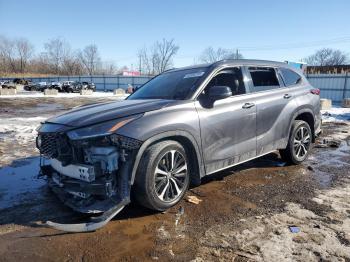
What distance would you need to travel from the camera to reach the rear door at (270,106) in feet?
17.2

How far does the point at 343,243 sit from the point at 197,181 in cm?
184

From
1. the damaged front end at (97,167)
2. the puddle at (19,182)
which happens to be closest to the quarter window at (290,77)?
the damaged front end at (97,167)

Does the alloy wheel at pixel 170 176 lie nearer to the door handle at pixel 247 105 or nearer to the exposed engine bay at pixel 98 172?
the exposed engine bay at pixel 98 172

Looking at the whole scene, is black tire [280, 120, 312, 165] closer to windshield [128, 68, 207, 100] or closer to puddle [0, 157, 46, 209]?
windshield [128, 68, 207, 100]

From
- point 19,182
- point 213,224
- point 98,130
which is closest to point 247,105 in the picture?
point 213,224

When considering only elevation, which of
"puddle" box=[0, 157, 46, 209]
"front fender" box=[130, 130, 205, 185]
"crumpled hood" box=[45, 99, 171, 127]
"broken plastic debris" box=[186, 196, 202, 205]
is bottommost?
"puddle" box=[0, 157, 46, 209]

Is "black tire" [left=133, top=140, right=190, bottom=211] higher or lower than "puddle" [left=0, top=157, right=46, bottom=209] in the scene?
higher

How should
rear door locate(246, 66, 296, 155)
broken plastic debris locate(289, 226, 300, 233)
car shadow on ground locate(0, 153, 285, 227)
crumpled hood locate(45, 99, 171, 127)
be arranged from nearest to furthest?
broken plastic debris locate(289, 226, 300, 233)
crumpled hood locate(45, 99, 171, 127)
car shadow on ground locate(0, 153, 285, 227)
rear door locate(246, 66, 296, 155)

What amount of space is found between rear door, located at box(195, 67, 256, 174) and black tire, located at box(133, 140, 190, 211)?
422 millimetres

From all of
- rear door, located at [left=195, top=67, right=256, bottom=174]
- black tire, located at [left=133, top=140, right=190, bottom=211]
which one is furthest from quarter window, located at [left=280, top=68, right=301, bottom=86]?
black tire, located at [left=133, top=140, right=190, bottom=211]

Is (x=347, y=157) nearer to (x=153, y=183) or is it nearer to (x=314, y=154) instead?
(x=314, y=154)

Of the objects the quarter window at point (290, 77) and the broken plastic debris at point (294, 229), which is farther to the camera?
the quarter window at point (290, 77)

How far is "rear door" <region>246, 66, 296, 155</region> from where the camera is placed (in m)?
5.24

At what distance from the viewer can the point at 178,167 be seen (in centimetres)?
420
